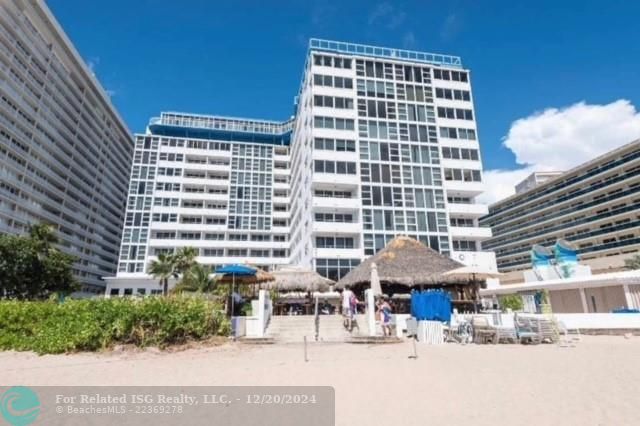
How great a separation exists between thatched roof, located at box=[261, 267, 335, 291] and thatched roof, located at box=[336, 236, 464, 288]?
170 cm

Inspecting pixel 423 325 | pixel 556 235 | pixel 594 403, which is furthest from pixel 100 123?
pixel 556 235

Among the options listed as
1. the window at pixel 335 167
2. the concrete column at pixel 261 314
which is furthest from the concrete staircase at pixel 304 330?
the window at pixel 335 167

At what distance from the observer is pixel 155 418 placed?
5.31 metres

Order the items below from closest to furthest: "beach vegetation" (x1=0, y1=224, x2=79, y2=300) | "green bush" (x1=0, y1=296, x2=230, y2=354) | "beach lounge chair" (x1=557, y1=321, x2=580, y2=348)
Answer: "green bush" (x1=0, y1=296, x2=230, y2=354) < "beach lounge chair" (x1=557, y1=321, x2=580, y2=348) < "beach vegetation" (x1=0, y1=224, x2=79, y2=300)

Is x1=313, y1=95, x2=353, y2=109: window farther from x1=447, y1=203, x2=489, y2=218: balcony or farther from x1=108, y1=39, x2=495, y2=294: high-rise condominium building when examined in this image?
x1=447, y1=203, x2=489, y2=218: balcony

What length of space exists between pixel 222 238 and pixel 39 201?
2511 cm

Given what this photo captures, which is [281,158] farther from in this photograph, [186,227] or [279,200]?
[186,227]

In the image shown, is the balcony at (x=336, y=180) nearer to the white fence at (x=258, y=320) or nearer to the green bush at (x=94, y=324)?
the white fence at (x=258, y=320)

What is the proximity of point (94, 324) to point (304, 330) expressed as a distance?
26.8ft

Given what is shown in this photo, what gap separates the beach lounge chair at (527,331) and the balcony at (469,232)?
24.5m

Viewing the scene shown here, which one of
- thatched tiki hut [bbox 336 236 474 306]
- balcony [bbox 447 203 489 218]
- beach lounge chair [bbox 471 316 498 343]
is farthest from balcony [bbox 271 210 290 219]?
beach lounge chair [bbox 471 316 498 343]

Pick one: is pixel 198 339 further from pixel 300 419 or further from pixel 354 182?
pixel 354 182

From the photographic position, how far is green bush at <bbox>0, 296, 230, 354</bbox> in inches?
444

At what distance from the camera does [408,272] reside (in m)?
19.9
